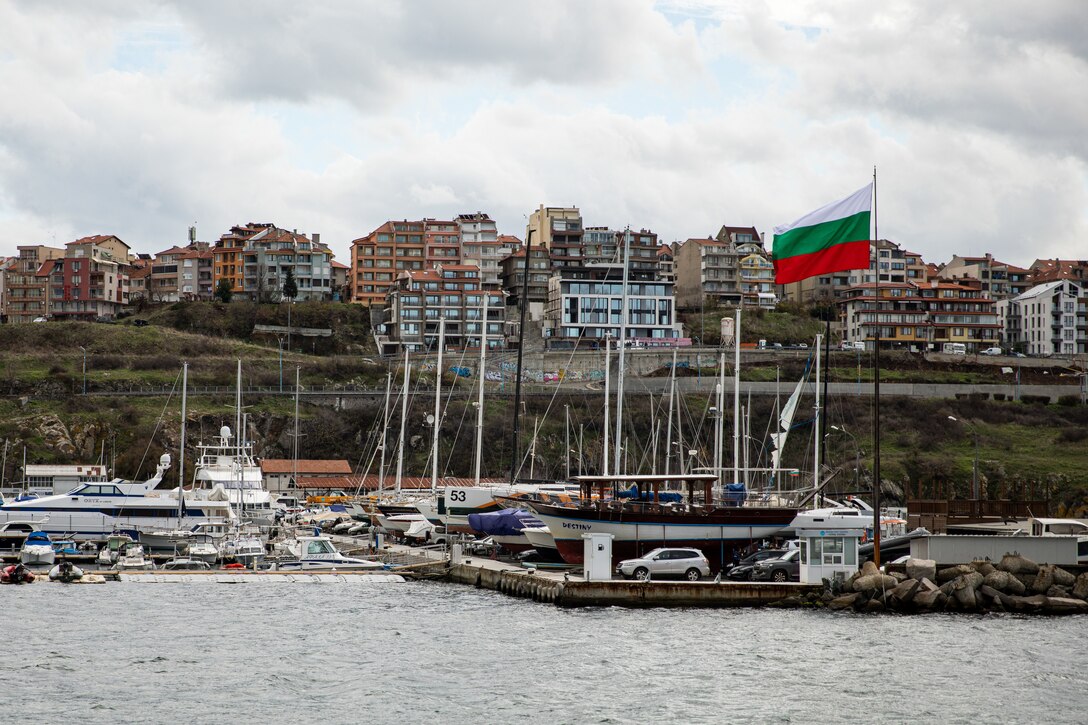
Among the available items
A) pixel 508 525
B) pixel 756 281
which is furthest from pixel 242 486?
pixel 756 281

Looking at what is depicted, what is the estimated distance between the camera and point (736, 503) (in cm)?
4828

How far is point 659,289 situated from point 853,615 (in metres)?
104

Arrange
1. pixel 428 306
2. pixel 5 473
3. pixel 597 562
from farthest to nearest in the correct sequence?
pixel 428 306
pixel 5 473
pixel 597 562

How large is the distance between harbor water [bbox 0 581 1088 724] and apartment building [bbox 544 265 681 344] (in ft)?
318

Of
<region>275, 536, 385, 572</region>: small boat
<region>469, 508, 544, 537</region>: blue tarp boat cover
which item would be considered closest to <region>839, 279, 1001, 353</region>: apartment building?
<region>469, 508, 544, 537</region>: blue tarp boat cover

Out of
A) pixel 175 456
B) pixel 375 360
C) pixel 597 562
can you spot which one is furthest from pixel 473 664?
pixel 375 360

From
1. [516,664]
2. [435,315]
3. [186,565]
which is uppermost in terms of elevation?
[435,315]

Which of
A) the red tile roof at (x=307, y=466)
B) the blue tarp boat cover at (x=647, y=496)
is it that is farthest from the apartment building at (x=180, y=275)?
the blue tarp boat cover at (x=647, y=496)

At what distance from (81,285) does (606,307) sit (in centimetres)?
6204

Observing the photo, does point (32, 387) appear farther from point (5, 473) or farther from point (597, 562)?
point (597, 562)

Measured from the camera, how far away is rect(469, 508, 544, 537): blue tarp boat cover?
5134 centimetres

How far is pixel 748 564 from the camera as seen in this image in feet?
141

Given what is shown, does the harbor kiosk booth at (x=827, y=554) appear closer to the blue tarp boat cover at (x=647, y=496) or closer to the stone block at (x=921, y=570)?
the stone block at (x=921, y=570)

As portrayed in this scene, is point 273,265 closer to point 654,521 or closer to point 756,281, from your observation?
point 756,281
